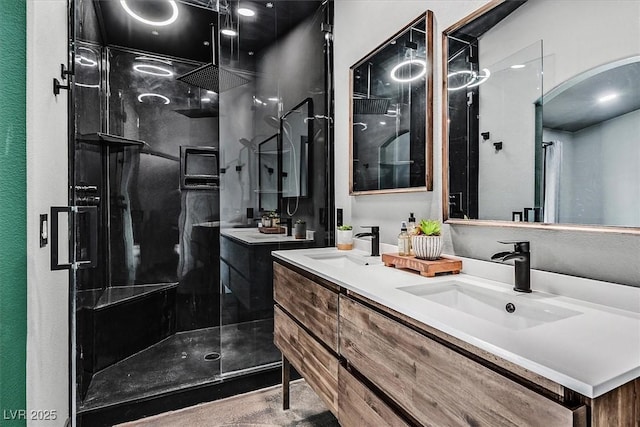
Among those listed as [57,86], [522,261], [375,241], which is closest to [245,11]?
[57,86]

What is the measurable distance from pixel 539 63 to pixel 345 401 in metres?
1.43

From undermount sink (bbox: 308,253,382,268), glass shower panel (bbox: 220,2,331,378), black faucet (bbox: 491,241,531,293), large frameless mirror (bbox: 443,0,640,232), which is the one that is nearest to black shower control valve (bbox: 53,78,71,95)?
glass shower panel (bbox: 220,2,331,378)

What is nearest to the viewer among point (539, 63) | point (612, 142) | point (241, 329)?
point (612, 142)

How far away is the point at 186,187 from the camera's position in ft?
10.4

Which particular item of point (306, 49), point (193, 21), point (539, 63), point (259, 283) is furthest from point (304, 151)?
point (539, 63)

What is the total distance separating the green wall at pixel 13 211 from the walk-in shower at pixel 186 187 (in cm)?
100

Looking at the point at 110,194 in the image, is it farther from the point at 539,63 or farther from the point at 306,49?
the point at 539,63

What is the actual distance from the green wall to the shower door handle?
12cm

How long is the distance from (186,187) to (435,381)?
9.33 ft

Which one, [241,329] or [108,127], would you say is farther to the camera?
[108,127]

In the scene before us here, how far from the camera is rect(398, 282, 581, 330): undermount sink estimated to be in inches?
41.4

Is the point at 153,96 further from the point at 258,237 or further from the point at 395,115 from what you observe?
the point at 395,115

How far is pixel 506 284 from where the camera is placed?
1.31 metres

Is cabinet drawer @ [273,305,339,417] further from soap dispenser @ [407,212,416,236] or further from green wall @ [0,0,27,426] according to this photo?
green wall @ [0,0,27,426]
